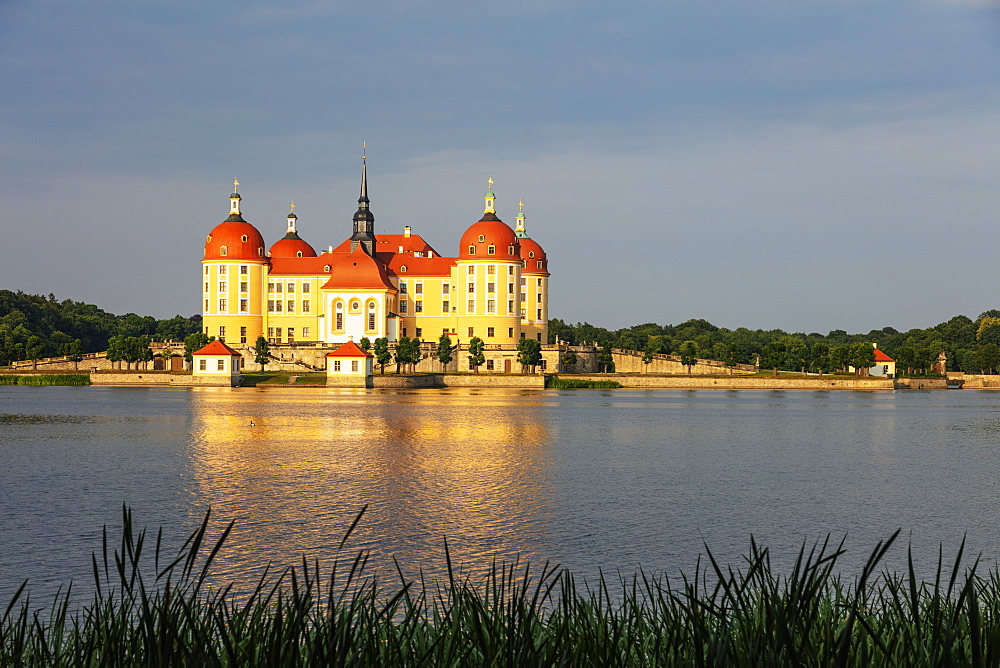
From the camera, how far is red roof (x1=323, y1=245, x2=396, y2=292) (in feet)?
301

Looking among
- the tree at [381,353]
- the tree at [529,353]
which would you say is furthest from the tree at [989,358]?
the tree at [381,353]

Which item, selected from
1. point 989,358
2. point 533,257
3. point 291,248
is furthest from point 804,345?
point 291,248

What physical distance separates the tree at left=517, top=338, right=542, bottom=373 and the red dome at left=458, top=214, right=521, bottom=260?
888 cm

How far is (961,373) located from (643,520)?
370ft

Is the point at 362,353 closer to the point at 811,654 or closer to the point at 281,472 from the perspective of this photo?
the point at 281,472

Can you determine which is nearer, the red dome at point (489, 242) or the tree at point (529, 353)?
the tree at point (529, 353)

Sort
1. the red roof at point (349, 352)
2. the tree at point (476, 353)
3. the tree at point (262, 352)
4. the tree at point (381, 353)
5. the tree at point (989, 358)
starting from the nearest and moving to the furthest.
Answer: the red roof at point (349, 352), the tree at point (381, 353), the tree at point (262, 352), the tree at point (476, 353), the tree at point (989, 358)

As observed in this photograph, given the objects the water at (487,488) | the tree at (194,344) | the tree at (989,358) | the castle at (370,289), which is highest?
the castle at (370,289)

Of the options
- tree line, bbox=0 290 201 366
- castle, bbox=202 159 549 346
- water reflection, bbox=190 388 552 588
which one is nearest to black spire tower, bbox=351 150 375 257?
castle, bbox=202 159 549 346

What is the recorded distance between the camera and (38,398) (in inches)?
2406

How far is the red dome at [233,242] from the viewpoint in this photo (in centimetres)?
9494

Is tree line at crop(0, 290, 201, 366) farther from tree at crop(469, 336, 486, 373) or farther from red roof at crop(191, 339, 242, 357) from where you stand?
tree at crop(469, 336, 486, 373)

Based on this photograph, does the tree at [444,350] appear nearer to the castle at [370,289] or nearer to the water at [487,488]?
the castle at [370,289]

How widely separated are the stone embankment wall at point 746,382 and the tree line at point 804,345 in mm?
2139
